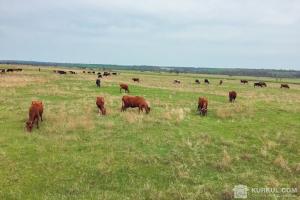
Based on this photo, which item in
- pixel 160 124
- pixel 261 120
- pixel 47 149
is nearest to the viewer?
pixel 47 149

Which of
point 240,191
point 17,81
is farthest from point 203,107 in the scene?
point 17,81

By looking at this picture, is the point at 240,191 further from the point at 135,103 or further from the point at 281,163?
the point at 135,103

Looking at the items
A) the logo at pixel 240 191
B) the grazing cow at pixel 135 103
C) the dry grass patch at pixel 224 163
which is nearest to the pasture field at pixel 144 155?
the dry grass patch at pixel 224 163

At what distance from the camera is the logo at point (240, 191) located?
1342 cm

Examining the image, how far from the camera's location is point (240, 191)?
45.3ft

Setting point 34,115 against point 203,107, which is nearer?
point 34,115

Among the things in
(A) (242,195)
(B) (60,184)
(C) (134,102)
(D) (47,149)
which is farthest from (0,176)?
(C) (134,102)

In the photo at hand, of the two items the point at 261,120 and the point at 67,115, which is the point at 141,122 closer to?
the point at 67,115

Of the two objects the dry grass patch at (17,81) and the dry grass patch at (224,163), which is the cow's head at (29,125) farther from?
the dry grass patch at (17,81)

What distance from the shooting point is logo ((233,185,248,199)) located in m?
13.4

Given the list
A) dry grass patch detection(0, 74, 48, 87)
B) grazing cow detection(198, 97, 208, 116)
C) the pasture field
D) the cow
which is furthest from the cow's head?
dry grass patch detection(0, 74, 48, 87)

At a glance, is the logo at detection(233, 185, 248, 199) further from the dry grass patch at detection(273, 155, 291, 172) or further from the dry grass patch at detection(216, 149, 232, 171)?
the dry grass patch at detection(273, 155, 291, 172)

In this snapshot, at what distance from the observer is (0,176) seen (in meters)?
14.1

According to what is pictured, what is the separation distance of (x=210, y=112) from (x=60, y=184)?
1549cm
